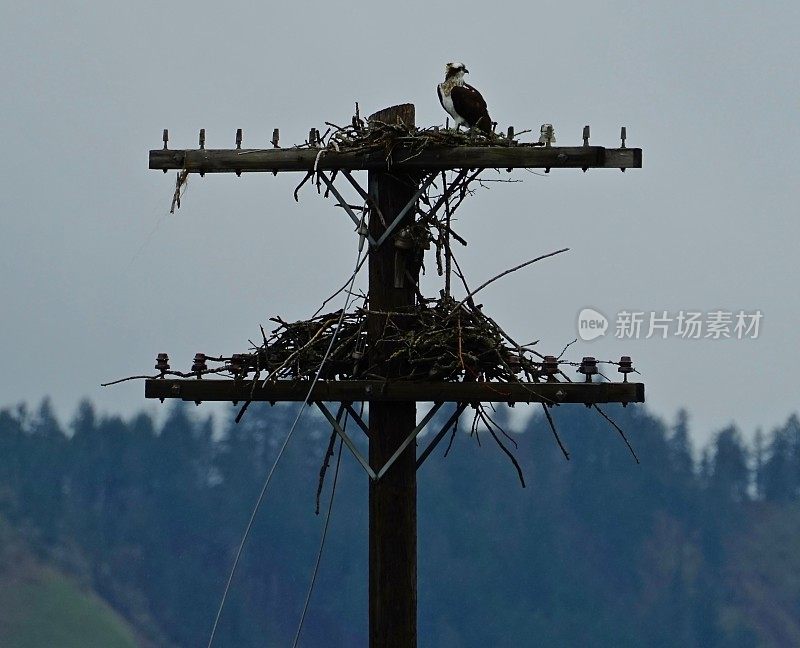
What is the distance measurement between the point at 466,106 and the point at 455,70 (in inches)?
13.3

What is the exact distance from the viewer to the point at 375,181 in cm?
1181

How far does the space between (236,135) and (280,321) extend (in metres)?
1.20

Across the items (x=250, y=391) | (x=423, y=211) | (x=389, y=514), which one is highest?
(x=423, y=211)

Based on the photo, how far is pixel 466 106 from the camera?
11.8 m

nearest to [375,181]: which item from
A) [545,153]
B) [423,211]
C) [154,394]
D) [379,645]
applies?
[423,211]

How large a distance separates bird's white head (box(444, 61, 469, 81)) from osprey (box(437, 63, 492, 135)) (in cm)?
8

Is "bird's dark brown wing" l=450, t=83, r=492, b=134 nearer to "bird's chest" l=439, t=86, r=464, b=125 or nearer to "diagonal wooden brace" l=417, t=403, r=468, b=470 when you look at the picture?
"bird's chest" l=439, t=86, r=464, b=125

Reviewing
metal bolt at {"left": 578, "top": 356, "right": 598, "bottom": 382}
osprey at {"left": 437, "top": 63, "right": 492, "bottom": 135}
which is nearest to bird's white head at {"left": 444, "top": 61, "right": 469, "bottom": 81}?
osprey at {"left": 437, "top": 63, "right": 492, "bottom": 135}

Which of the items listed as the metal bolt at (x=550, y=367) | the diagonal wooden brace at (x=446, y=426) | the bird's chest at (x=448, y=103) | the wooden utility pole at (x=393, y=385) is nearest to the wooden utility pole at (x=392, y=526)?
the wooden utility pole at (x=393, y=385)

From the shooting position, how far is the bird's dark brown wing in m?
11.7

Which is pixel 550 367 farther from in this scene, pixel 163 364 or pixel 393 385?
pixel 163 364

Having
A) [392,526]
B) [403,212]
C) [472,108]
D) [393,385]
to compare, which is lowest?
[392,526]

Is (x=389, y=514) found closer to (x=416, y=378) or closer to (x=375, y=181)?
(x=416, y=378)

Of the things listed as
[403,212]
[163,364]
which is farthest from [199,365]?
[403,212]
